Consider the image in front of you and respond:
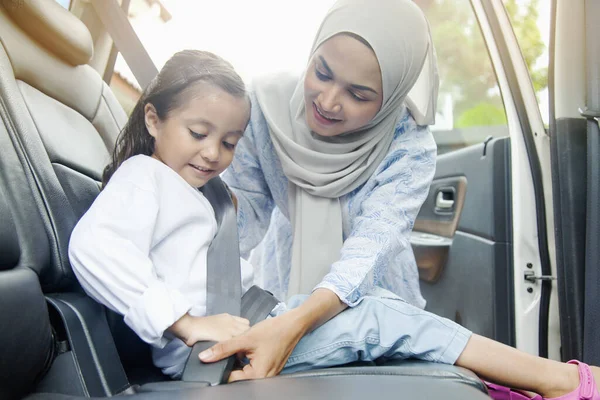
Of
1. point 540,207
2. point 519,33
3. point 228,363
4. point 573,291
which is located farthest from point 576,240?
point 228,363

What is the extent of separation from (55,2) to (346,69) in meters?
0.57

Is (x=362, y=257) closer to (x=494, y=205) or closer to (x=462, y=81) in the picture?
(x=494, y=205)

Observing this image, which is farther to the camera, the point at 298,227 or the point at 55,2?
the point at 298,227

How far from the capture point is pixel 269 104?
→ 4.24 feet

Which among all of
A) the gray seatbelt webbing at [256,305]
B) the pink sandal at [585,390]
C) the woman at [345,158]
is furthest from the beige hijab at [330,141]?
the pink sandal at [585,390]

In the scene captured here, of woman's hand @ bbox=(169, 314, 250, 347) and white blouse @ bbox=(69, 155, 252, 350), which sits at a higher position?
white blouse @ bbox=(69, 155, 252, 350)

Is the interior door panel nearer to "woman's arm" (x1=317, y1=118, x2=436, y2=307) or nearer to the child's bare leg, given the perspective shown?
"woman's arm" (x1=317, y1=118, x2=436, y2=307)

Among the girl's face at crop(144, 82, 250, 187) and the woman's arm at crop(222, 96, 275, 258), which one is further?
the woman's arm at crop(222, 96, 275, 258)

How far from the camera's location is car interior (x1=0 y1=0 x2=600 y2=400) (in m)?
0.74

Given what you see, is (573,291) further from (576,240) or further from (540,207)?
(540,207)

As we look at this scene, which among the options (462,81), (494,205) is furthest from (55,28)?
(462,81)

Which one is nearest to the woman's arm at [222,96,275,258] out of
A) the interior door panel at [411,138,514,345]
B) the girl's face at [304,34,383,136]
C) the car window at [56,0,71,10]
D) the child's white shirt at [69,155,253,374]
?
the girl's face at [304,34,383,136]

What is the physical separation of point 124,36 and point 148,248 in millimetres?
537

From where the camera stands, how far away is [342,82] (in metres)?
1.12
